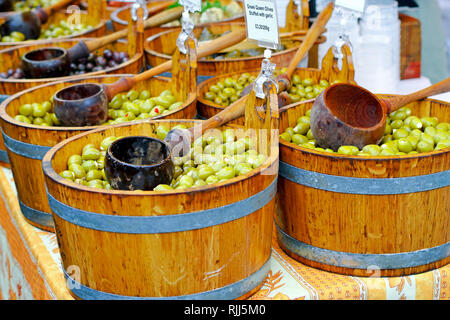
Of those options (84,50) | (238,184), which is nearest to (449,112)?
(238,184)

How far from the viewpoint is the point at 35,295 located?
2191 mm

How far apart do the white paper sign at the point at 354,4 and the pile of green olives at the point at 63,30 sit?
7.17 ft

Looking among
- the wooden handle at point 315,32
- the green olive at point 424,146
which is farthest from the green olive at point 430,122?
the wooden handle at point 315,32

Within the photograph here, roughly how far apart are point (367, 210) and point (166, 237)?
2.03 feet

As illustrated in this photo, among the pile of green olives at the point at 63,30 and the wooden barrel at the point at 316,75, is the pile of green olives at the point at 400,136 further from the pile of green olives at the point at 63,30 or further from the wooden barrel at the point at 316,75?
the pile of green olives at the point at 63,30

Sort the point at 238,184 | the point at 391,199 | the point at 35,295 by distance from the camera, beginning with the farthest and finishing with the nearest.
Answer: the point at 35,295 < the point at 391,199 < the point at 238,184

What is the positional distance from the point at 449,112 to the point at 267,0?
0.88 meters

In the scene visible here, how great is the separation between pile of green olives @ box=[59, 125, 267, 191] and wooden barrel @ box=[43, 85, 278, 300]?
0.11 meters

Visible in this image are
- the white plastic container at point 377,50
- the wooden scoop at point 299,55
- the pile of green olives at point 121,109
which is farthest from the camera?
the white plastic container at point 377,50

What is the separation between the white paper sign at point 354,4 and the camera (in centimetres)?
232

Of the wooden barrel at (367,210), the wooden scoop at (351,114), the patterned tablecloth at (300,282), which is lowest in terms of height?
the patterned tablecloth at (300,282)

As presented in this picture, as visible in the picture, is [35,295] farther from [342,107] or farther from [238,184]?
[342,107]

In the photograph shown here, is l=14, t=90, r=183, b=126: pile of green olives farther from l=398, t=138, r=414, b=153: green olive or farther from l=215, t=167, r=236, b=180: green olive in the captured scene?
l=398, t=138, r=414, b=153: green olive

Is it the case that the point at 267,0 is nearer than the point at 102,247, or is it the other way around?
the point at 102,247
